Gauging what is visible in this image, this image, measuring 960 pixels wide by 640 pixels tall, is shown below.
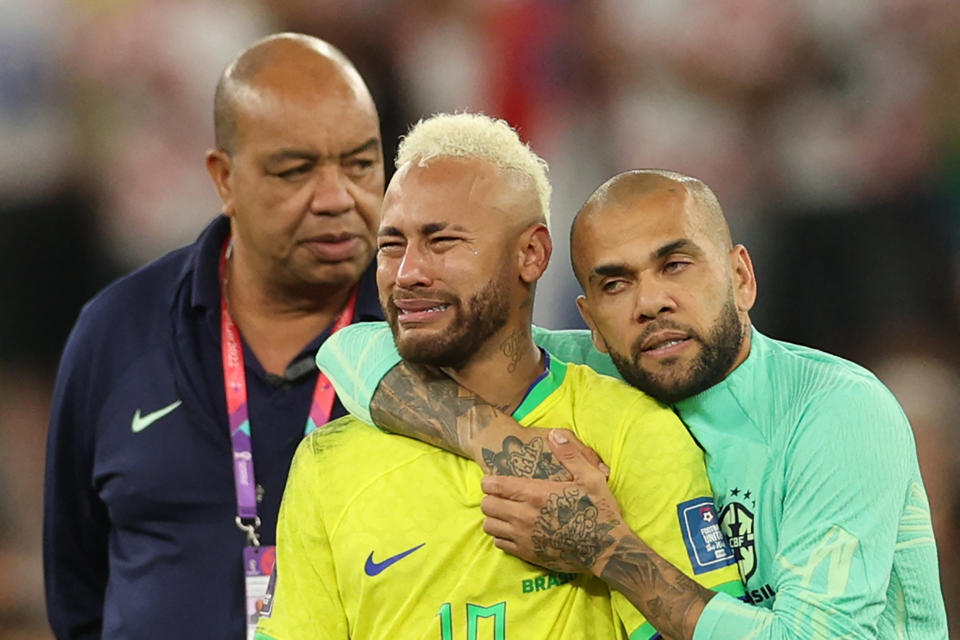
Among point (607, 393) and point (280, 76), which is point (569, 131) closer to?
point (280, 76)

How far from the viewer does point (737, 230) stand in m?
4.68

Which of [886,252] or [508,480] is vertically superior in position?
[886,252]

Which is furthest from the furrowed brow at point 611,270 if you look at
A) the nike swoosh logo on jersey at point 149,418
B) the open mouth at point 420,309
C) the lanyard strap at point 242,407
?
the nike swoosh logo on jersey at point 149,418

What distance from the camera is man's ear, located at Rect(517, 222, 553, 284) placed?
90.5 inches

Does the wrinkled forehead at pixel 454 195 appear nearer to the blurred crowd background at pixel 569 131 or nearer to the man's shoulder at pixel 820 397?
the man's shoulder at pixel 820 397

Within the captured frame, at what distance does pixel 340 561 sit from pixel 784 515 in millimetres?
758

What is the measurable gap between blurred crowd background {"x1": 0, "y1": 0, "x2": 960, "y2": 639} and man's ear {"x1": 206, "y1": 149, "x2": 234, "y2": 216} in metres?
1.50

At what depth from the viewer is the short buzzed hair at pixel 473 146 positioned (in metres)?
2.28

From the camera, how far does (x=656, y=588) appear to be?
199 cm

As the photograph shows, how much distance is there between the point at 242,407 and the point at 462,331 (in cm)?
94

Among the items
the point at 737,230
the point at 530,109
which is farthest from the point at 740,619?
the point at 530,109

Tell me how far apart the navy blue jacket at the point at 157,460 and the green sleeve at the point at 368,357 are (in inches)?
18.9

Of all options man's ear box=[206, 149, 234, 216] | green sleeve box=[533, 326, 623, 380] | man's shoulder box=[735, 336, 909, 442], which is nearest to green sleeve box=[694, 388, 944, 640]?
man's shoulder box=[735, 336, 909, 442]

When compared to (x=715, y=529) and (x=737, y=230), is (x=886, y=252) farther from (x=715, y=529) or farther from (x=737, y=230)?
(x=715, y=529)
